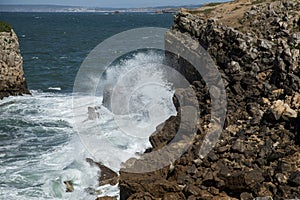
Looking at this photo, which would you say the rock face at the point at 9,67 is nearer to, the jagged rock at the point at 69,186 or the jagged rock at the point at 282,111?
the jagged rock at the point at 69,186

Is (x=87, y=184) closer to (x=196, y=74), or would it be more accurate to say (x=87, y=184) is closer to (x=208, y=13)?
(x=196, y=74)

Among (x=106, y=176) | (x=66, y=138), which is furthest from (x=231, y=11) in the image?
(x=106, y=176)

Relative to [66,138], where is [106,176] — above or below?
above

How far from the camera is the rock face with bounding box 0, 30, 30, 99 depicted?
45.0m

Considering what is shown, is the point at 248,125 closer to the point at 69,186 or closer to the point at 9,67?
the point at 69,186

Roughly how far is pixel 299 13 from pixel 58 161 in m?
18.4

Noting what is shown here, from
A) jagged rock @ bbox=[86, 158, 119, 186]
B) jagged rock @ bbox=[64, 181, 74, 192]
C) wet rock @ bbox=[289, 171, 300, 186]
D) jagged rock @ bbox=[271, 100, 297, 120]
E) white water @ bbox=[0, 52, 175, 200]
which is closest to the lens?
wet rock @ bbox=[289, 171, 300, 186]

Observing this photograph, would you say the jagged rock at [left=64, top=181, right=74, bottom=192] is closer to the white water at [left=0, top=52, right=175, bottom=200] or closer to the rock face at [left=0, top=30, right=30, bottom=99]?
the white water at [left=0, top=52, right=175, bottom=200]

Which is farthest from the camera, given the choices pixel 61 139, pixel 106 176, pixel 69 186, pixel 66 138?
pixel 66 138

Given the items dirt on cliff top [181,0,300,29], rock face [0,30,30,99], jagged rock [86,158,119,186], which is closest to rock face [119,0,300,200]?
dirt on cliff top [181,0,300,29]

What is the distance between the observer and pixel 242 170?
734 inches

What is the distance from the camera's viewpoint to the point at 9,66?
45281mm

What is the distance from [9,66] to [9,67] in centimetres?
11

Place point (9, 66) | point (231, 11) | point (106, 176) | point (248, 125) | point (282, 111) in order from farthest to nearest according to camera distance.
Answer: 1. point (9, 66)
2. point (231, 11)
3. point (106, 176)
4. point (248, 125)
5. point (282, 111)
